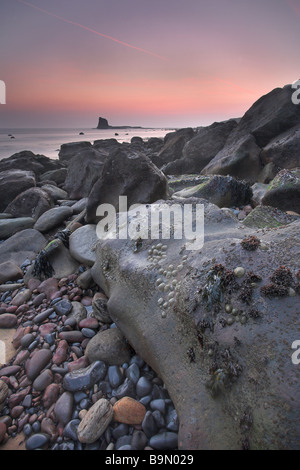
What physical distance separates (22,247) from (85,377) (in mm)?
4796

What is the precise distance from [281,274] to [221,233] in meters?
1.31

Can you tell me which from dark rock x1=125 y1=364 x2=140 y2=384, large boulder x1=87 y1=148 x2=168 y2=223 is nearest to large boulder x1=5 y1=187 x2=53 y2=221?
large boulder x1=87 y1=148 x2=168 y2=223

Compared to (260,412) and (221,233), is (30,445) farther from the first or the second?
(221,233)

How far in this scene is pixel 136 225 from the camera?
4.44m

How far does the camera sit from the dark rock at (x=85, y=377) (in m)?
2.96

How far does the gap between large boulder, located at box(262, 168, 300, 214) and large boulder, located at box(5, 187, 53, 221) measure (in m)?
6.97

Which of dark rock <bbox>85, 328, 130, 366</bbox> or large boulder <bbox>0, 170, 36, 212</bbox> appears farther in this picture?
large boulder <bbox>0, 170, 36, 212</bbox>

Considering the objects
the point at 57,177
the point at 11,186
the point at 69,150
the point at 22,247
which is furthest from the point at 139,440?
the point at 69,150

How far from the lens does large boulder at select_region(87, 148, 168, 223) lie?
645 cm

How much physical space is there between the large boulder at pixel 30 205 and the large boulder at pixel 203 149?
25.6 ft

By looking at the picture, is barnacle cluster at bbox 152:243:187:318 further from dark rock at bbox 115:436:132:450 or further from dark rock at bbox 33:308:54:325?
dark rock at bbox 33:308:54:325

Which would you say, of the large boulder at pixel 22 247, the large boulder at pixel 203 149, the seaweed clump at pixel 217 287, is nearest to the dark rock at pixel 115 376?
the seaweed clump at pixel 217 287
